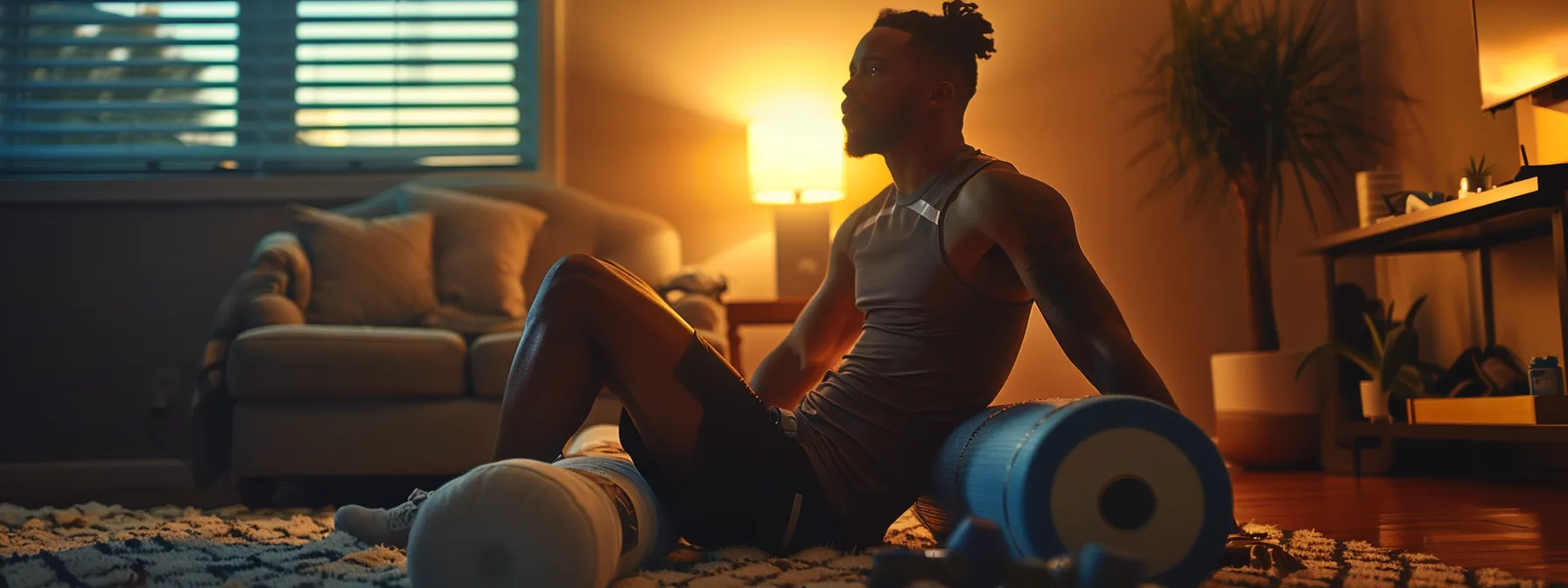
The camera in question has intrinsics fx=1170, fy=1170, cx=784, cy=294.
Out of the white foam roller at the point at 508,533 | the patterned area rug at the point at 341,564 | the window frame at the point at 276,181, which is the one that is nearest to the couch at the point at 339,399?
the patterned area rug at the point at 341,564

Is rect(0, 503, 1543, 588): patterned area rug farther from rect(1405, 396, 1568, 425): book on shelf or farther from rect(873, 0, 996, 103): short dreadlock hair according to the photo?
rect(1405, 396, 1568, 425): book on shelf

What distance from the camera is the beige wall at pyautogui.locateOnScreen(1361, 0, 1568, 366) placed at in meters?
2.95

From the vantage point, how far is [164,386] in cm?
384

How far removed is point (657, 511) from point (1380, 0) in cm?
344

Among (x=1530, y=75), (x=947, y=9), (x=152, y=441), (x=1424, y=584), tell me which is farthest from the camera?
(x=152, y=441)

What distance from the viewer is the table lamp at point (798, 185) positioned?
3646 millimetres

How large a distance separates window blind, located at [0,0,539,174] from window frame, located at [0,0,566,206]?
5cm

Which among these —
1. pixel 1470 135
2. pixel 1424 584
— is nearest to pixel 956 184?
pixel 1424 584

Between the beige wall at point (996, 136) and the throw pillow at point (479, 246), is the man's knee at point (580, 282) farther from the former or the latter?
the beige wall at point (996, 136)

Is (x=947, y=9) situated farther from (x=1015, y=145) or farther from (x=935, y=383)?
(x=1015, y=145)

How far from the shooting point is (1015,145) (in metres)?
4.11

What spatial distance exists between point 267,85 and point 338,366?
1832 mm

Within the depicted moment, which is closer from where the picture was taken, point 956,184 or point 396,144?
point 956,184

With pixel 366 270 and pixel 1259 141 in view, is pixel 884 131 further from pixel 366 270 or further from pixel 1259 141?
pixel 1259 141
